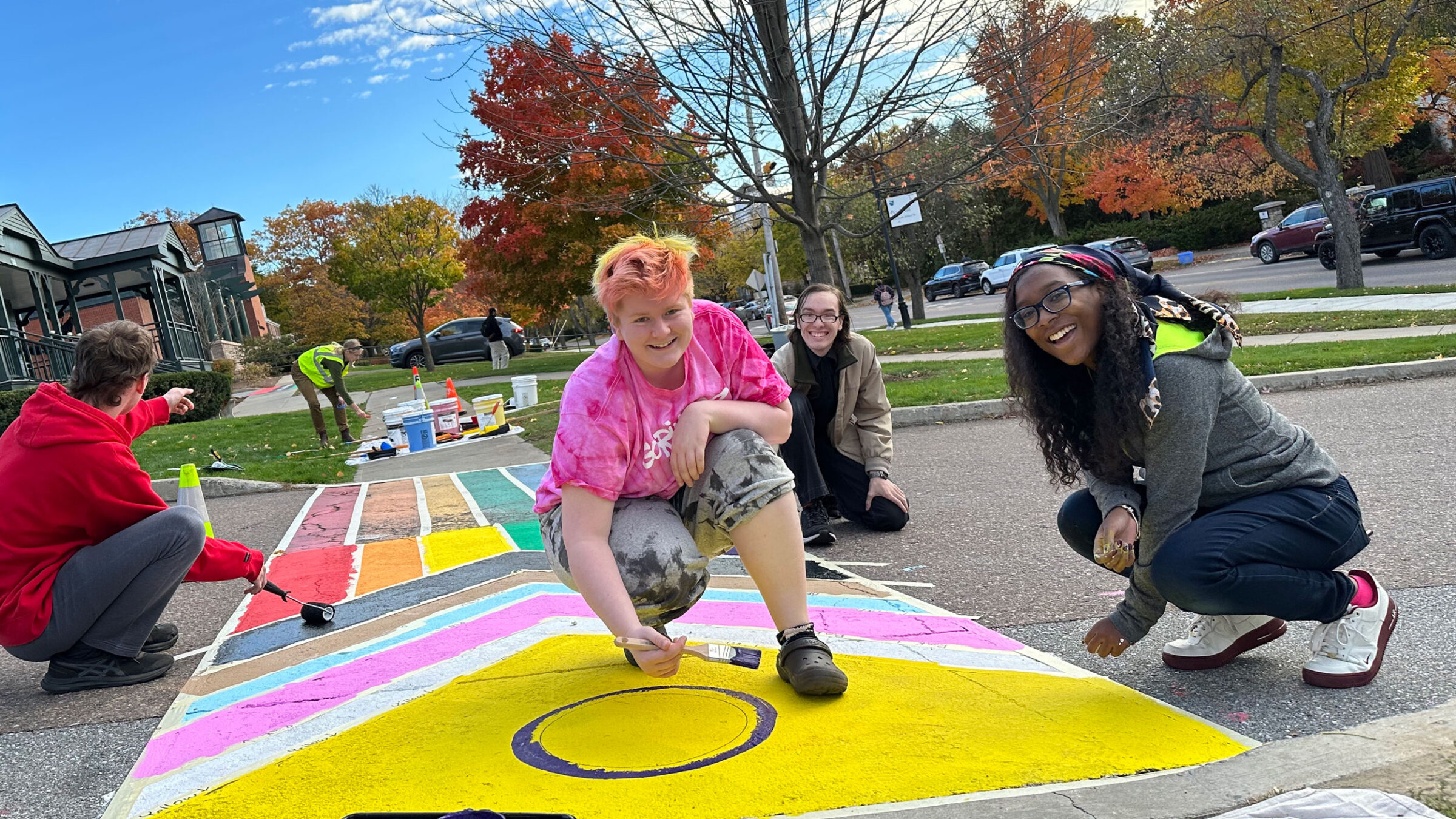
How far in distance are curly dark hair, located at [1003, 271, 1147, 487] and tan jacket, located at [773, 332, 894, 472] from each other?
200cm

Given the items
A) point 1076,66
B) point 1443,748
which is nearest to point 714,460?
point 1443,748

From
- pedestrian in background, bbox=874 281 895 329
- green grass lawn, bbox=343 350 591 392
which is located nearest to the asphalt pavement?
green grass lawn, bbox=343 350 591 392

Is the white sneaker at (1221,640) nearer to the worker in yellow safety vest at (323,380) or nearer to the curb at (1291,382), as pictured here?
the curb at (1291,382)

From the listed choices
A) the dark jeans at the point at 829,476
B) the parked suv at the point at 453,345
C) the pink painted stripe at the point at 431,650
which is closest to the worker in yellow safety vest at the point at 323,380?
the dark jeans at the point at 829,476

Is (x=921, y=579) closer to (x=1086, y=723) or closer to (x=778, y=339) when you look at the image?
(x=1086, y=723)

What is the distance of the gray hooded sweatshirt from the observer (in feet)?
8.61

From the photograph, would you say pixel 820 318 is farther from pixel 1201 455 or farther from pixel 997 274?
pixel 997 274

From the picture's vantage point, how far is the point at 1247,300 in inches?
760

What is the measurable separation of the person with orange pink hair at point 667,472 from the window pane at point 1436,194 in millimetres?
26442

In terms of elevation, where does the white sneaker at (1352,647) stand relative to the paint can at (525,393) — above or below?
below

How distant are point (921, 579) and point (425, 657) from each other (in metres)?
2.04

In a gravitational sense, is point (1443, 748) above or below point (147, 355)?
below

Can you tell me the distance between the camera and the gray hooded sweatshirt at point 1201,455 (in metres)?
2.62

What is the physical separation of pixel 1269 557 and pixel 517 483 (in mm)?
5972
